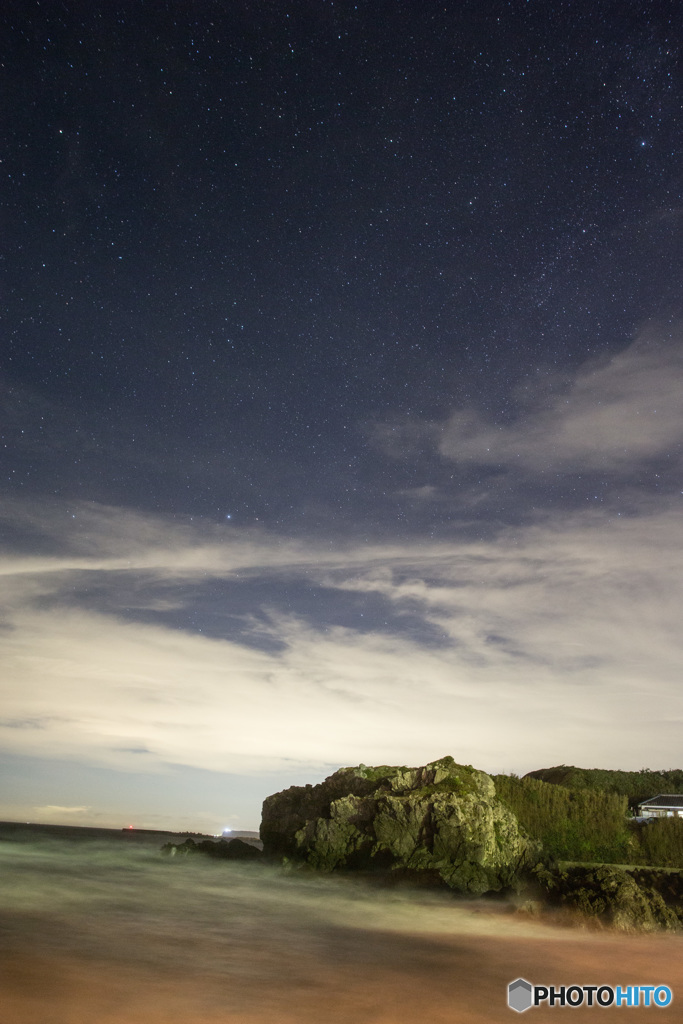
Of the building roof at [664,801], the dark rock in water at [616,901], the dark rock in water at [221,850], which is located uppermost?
the building roof at [664,801]

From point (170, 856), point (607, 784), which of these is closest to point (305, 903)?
point (170, 856)

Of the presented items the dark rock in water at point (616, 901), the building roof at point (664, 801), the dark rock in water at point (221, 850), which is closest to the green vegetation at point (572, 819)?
the dark rock in water at point (616, 901)

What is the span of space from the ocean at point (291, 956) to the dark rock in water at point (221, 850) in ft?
27.5

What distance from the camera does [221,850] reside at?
3153cm

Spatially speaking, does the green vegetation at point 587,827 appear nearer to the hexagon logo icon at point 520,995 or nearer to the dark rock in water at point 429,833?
the dark rock in water at point 429,833

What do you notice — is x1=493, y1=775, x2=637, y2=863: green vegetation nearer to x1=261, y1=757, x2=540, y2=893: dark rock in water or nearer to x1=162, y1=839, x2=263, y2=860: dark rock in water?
x1=261, y1=757, x2=540, y2=893: dark rock in water

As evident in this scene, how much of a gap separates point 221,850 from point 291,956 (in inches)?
804

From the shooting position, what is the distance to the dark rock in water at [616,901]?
49.6ft

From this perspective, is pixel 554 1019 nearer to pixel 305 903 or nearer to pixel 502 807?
pixel 305 903

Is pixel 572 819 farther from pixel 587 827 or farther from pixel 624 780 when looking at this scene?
pixel 624 780

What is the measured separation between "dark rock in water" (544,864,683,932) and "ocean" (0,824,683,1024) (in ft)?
1.82

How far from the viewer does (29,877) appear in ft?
80.2

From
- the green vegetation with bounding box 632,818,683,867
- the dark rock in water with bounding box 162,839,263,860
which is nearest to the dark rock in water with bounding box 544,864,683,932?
the green vegetation with bounding box 632,818,683,867

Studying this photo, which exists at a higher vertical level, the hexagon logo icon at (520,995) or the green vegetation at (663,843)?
the green vegetation at (663,843)
